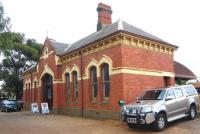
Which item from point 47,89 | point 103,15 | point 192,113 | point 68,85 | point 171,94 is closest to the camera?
point 171,94

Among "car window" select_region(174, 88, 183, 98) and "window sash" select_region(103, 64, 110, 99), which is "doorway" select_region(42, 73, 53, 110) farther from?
"car window" select_region(174, 88, 183, 98)

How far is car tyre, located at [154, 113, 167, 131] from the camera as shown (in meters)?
12.1

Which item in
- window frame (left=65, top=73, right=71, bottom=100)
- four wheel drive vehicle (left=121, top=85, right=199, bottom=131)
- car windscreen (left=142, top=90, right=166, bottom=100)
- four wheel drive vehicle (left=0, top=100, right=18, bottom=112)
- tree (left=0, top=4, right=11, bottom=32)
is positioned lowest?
four wheel drive vehicle (left=0, top=100, right=18, bottom=112)

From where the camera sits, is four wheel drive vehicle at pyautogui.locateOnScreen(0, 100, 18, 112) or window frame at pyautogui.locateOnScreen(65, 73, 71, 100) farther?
four wheel drive vehicle at pyautogui.locateOnScreen(0, 100, 18, 112)

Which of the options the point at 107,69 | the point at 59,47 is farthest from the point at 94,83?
the point at 59,47

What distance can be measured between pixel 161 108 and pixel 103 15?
45.6 feet

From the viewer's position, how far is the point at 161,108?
40.5 feet

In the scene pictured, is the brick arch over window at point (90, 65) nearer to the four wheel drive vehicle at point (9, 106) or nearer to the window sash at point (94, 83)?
the window sash at point (94, 83)

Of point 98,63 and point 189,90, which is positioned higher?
point 98,63

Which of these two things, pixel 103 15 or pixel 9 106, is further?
pixel 9 106

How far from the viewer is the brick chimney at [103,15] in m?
23.9

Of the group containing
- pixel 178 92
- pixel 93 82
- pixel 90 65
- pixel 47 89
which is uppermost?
pixel 90 65

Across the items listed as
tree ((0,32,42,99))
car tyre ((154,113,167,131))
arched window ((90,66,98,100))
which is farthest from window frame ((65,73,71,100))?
tree ((0,32,42,99))

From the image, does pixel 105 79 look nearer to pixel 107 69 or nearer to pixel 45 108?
pixel 107 69
